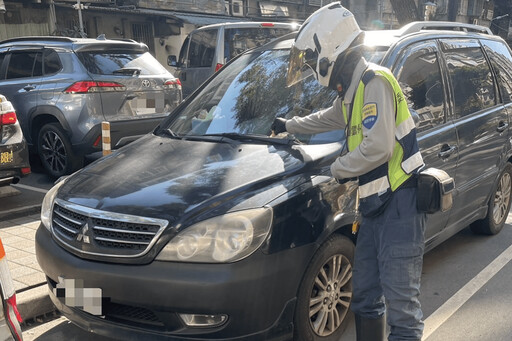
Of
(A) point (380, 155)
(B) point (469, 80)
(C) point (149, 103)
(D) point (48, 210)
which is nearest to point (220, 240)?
(A) point (380, 155)

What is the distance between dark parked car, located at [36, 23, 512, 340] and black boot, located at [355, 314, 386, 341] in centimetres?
24

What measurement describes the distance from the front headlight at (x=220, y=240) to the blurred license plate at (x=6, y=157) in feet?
11.0

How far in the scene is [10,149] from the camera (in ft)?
16.9

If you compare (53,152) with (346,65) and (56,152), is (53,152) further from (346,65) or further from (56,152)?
(346,65)

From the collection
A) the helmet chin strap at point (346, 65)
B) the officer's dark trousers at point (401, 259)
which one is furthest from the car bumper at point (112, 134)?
the officer's dark trousers at point (401, 259)

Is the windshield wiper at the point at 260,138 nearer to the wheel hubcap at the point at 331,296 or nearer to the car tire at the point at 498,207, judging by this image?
the wheel hubcap at the point at 331,296

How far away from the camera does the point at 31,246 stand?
438cm

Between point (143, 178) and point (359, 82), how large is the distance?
50.9 inches

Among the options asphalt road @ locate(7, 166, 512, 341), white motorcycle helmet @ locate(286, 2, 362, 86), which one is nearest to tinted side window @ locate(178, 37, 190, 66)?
asphalt road @ locate(7, 166, 512, 341)

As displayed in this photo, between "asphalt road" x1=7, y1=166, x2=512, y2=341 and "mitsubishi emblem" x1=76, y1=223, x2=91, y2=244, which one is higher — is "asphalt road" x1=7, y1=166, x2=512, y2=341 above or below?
below

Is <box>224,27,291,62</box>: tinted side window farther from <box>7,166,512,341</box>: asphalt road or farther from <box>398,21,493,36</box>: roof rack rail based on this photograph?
<box>7,166,512,341</box>: asphalt road

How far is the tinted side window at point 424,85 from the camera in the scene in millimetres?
3527

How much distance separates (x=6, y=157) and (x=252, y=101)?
2898mm

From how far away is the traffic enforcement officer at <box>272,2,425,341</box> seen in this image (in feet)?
7.80
